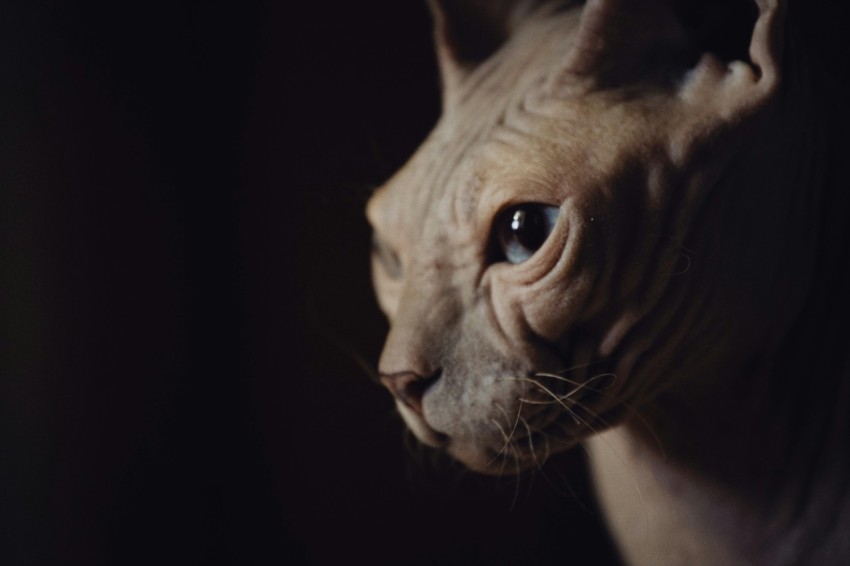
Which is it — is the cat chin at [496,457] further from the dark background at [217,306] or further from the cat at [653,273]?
the dark background at [217,306]

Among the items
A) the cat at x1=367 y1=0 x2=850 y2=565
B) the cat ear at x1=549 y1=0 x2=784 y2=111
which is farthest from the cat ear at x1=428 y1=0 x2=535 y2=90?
the cat ear at x1=549 y1=0 x2=784 y2=111

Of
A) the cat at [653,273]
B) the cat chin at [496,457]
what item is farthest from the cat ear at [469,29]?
the cat chin at [496,457]

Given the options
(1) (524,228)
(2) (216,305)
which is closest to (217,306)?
(2) (216,305)

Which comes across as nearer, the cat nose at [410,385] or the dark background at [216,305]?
the cat nose at [410,385]

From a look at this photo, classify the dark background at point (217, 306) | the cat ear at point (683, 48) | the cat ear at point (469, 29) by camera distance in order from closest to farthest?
the cat ear at point (683, 48)
the cat ear at point (469, 29)
the dark background at point (217, 306)

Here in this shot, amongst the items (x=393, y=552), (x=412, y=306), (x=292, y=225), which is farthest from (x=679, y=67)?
(x=393, y=552)

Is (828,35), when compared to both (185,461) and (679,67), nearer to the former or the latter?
(679,67)

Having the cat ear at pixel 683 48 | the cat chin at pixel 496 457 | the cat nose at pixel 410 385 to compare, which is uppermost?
the cat ear at pixel 683 48

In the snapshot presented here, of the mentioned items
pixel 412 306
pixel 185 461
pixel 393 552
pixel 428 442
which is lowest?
pixel 393 552
